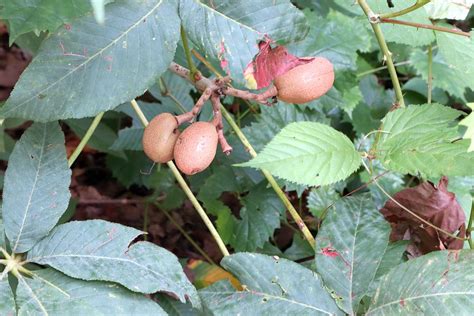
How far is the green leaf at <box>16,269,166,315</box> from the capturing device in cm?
83

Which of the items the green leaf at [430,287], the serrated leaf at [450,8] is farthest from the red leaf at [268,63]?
the green leaf at [430,287]

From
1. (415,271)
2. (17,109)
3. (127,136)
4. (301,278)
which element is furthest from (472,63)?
(127,136)

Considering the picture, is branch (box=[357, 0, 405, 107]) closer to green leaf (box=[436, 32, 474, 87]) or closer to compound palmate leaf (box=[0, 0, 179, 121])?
green leaf (box=[436, 32, 474, 87])

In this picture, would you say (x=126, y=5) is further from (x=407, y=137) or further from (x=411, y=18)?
(x=411, y=18)

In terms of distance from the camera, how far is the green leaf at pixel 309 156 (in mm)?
891

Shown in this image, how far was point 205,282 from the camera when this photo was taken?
158cm

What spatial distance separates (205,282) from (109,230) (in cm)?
72

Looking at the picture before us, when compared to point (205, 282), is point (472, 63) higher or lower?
higher

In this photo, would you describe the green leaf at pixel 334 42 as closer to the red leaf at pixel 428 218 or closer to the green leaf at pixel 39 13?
the red leaf at pixel 428 218

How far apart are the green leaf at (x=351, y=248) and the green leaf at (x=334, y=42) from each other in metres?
0.52

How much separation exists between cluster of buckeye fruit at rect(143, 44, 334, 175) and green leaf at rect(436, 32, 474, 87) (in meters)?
0.31

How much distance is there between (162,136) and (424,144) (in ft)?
1.47

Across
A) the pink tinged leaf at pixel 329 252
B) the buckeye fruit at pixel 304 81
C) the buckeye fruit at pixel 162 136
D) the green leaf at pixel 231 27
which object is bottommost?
the pink tinged leaf at pixel 329 252

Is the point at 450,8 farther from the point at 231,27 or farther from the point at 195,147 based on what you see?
the point at 195,147
